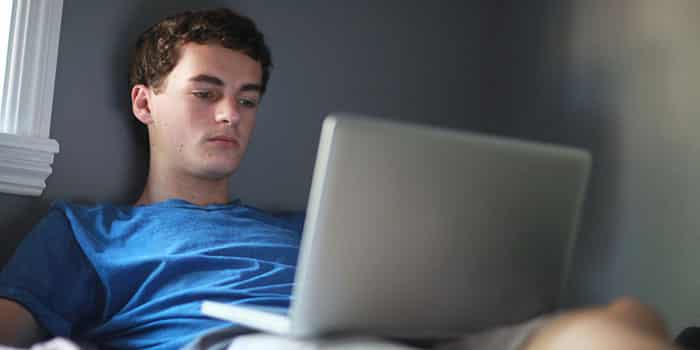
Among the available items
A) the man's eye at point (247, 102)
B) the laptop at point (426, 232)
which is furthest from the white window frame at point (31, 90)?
the laptop at point (426, 232)

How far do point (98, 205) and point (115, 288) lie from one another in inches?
11.3

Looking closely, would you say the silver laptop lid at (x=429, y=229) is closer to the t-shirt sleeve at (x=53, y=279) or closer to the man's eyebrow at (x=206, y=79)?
the t-shirt sleeve at (x=53, y=279)

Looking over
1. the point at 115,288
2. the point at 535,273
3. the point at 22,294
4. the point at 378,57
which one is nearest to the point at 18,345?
the point at 22,294

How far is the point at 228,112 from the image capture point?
2.10 m

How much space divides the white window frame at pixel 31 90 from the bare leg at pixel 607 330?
133 centimetres

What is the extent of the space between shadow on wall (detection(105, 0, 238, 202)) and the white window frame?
18 centimetres

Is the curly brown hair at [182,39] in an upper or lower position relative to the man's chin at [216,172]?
upper

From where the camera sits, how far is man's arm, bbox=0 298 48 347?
1737 mm

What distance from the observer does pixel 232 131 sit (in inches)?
83.9

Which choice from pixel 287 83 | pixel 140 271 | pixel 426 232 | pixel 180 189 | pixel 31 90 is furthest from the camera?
pixel 287 83

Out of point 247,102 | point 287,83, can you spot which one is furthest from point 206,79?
point 287,83

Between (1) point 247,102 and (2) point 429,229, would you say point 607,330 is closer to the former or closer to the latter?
(2) point 429,229

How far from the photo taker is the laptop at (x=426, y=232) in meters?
1.15

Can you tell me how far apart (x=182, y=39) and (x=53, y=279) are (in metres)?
0.67
